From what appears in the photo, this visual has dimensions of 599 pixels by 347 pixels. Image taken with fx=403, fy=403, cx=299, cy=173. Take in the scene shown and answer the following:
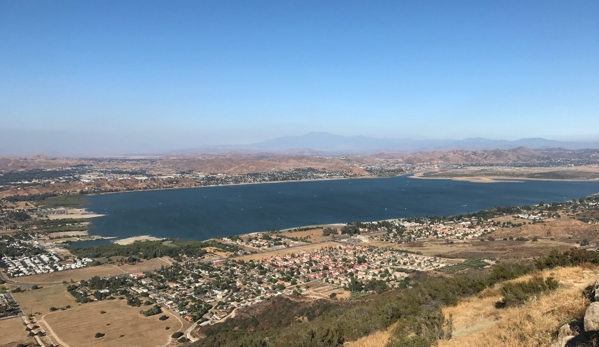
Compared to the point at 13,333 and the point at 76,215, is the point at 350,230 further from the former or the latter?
the point at 76,215

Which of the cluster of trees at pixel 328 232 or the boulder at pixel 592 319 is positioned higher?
the boulder at pixel 592 319

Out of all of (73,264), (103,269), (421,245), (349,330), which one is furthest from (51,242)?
(349,330)

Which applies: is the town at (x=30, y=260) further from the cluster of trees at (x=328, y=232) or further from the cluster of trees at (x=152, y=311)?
the cluster of trees at (x=328, y=232)

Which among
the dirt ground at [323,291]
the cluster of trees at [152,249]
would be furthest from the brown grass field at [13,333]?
the cluster of trees at [152,249]

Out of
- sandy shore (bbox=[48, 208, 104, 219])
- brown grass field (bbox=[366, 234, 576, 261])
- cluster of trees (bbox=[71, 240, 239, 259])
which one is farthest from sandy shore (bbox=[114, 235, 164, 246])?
brown grass field (bbox=[366, 234, 576, 261])

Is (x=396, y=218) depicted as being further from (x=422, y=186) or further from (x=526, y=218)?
(x=422, y=186)

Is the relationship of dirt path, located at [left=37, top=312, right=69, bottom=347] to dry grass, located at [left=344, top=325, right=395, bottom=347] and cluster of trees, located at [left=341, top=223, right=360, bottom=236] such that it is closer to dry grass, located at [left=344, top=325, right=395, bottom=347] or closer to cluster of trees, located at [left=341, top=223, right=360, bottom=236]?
dry grass, located at [left=344, top=325, right=395, bottom=347]
